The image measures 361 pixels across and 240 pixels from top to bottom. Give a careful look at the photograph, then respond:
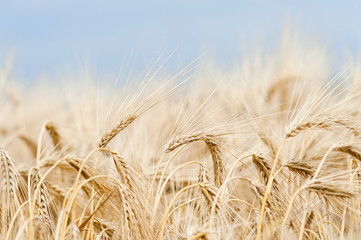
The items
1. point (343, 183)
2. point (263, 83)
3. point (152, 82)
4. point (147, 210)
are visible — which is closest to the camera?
point (343, 183)

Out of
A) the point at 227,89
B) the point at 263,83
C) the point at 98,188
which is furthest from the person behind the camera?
the point at 263,83

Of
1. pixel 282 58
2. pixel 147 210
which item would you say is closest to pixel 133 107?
pixel 147 210

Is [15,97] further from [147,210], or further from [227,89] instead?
[147,210]

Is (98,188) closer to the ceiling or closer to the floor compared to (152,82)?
closer to the floor

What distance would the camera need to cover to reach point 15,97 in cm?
648

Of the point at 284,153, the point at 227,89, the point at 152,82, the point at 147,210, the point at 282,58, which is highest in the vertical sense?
the point at 282,58

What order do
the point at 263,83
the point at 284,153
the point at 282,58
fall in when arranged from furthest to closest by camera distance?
the point at 282,58
the point at 263,83
the point at 284,153

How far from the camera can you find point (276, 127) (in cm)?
298

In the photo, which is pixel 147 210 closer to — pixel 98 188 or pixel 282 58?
pixel 98 188

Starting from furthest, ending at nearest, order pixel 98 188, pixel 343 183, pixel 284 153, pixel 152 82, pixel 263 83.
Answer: pixel 263 83
pixel 284 153
pixel 152 82
pixel 98 188
pixel 343 183

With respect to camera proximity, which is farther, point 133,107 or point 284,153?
point 284,153

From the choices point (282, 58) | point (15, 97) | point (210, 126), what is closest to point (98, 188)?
point (210, 126)

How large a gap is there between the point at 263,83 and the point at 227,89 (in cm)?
62

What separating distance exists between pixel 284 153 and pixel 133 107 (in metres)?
1.06
